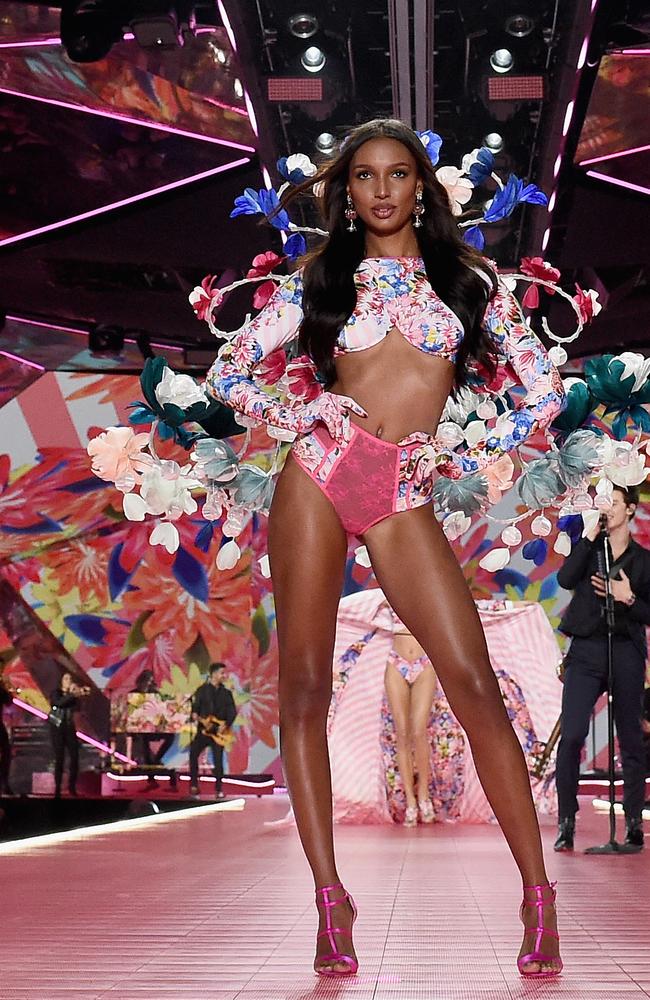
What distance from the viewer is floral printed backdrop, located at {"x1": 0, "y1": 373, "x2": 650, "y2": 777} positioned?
12445 millimetres

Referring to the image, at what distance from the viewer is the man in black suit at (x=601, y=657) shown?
536 cm

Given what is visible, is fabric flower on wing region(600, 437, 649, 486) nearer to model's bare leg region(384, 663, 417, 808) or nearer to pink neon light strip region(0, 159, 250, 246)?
model's bare leg region(384, 663, 417, 808)

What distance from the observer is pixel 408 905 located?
310 cm

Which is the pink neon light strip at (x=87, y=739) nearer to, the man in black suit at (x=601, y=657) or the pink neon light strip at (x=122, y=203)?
the pink neon light strip at (x=122, y=203)

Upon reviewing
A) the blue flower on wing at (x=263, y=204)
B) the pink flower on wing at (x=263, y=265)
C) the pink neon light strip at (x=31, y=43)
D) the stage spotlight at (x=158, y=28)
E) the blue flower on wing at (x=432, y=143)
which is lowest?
the pink flower on wing at (x=263, y=265)

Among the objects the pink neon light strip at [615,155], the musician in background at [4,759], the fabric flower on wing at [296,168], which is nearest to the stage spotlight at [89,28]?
the pink neon light strip at [615,155]

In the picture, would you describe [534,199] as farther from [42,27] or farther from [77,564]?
[77,564]

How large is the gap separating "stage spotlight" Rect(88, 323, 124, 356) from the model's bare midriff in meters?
8.46

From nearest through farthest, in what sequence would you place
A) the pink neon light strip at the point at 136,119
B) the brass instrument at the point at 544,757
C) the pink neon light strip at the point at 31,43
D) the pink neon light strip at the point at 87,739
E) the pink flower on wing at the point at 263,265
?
the pink flower on wing at the point at 263,265 < the pink neon light strip at the point at 31,43 < the pink neon light strip at the point at 136,119 < the brass instrument at the point at 544,757 < the pink neon light strip at the point at 87,739

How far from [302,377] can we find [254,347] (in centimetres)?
10

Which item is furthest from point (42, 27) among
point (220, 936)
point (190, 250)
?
point (220, 936)

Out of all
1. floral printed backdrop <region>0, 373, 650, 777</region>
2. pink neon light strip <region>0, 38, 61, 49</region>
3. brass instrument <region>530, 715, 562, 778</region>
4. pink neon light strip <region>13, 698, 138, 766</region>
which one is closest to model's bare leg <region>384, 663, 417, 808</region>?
brass instrument <region>530, 715, 562, 778</region>

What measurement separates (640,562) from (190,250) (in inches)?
171

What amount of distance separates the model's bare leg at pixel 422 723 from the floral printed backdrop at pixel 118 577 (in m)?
5.25
